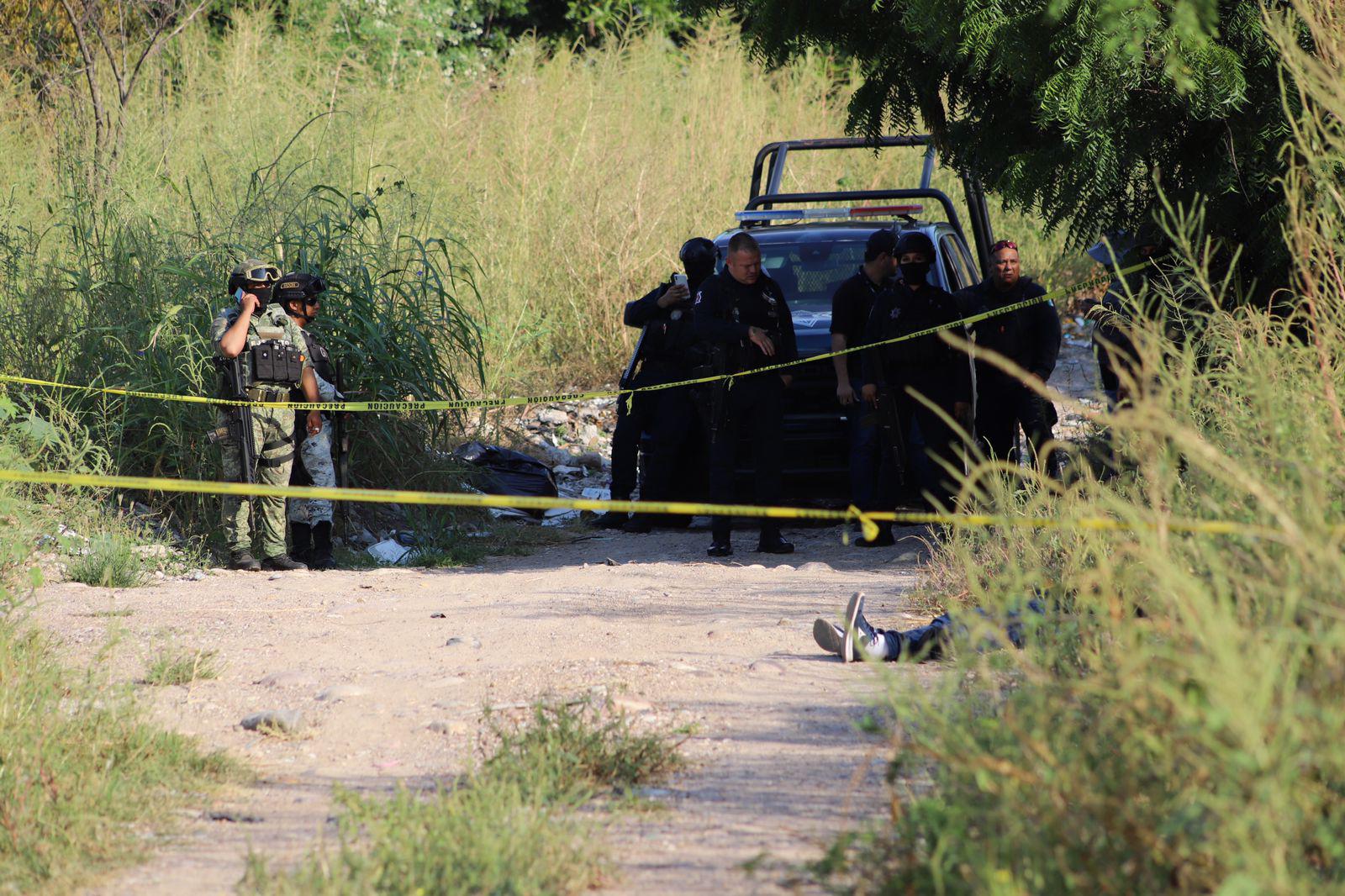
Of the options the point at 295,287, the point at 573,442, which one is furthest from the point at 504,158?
the point at 295,287

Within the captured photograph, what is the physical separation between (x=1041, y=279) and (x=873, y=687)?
11.4 m

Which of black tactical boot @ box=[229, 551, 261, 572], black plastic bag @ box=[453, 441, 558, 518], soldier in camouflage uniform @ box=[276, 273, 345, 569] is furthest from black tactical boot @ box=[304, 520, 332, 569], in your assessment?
black plastic bag @ box=[453, 441, 558, 518]

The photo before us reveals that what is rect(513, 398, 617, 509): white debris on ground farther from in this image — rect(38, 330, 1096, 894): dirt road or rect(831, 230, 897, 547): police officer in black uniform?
rect(831, 230, 897, 547): police officer in black uniform

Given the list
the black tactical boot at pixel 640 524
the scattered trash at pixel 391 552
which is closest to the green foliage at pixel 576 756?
the scattered trash at pixel 391 552

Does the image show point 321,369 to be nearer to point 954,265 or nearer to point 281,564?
point 281,564

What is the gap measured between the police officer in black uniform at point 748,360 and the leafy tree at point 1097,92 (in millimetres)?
1257

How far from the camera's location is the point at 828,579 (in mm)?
6586

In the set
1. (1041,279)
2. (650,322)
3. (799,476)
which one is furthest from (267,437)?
(1041,279)

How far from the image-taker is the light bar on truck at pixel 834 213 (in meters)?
8.60

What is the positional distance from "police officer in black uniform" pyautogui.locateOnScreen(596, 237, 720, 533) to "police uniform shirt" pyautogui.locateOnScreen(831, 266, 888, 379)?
88 cm

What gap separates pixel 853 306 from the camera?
301 inches

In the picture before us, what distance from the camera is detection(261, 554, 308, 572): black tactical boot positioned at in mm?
7469

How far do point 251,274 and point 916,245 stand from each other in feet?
11.2

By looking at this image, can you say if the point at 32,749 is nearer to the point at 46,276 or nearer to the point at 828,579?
the point at 828,579
